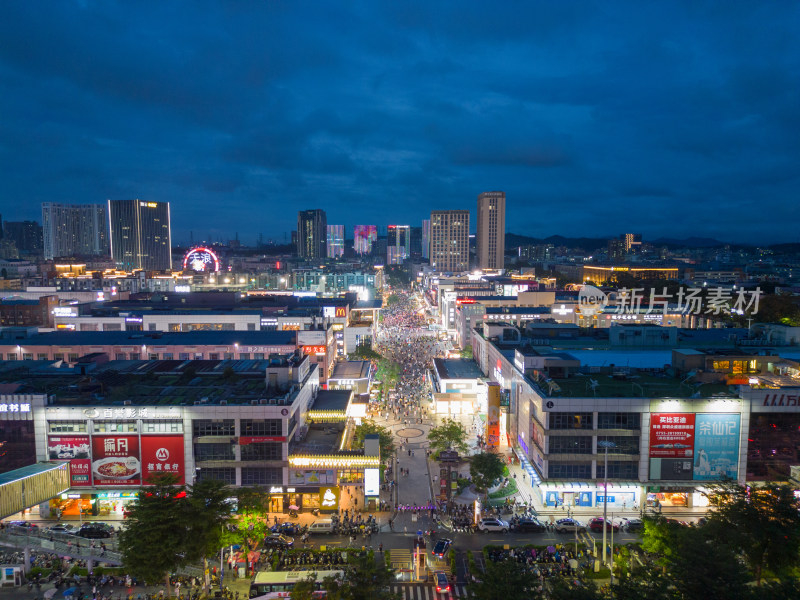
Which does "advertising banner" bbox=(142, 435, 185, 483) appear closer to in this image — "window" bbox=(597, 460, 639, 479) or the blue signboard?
"window" bbox=(597, 460, 639, 479)

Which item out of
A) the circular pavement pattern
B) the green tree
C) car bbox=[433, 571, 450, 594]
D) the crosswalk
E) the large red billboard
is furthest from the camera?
the circular pavement pattern

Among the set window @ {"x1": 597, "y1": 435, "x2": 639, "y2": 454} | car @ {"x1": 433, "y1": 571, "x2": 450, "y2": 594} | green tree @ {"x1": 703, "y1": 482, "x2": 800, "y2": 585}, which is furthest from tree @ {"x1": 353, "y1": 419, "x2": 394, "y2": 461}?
green tree @ {"x1": 703, "y1": 482, "x2": 800, "y2": 585}

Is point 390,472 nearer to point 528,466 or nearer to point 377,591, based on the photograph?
point 528,466

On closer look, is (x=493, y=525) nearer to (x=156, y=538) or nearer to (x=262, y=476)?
(x=262, y=476)

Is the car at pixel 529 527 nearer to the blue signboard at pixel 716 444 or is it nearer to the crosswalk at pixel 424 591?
the crosswalk at pixel 424 591

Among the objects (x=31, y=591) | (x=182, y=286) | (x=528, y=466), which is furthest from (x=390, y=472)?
(x=182, y=286)
